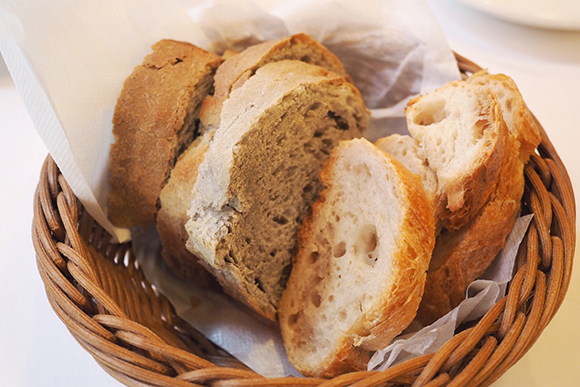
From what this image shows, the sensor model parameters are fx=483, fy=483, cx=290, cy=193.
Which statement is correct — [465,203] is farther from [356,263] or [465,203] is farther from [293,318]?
[293,318]

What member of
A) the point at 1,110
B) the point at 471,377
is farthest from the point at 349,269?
the point at 1,110

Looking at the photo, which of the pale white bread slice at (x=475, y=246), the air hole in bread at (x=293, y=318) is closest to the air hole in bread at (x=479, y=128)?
the pale white bread slice at (x=475, y=246)

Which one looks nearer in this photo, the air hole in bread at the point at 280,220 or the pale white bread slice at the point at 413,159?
the pale white bread slice at the point at 413,159

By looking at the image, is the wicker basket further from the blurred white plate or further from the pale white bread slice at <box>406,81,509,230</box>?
the blurred white plate

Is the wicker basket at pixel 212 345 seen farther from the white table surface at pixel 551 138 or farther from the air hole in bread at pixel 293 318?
the white table surface at pixel 551 138

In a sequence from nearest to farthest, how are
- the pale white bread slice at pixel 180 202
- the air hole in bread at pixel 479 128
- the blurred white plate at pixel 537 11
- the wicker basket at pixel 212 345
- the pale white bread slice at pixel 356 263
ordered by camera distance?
1. the wicker basket at pixel 212 345
2. the pale white bread slice at pixel 356 263
3. the air hole in bread at pixel 479 128
4. the pale white bread slice at pixel 180 202
5. the blurred white plate at pixel 537 11

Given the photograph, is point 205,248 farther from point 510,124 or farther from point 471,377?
point 510,124
